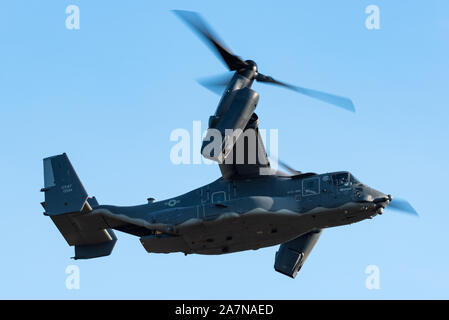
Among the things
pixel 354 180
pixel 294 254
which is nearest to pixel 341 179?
pixel 354 180

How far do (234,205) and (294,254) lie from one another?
474 cm

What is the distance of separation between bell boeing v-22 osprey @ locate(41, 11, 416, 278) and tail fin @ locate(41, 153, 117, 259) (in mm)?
41

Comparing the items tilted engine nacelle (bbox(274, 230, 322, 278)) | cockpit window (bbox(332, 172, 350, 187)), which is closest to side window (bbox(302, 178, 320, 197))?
cockpit window (bbox(332, 172, 350, 187))

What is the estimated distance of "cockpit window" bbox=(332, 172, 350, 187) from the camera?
31.7m

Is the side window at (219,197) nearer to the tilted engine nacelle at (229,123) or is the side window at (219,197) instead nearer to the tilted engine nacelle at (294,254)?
the tilted engine nacelle at (229,123)

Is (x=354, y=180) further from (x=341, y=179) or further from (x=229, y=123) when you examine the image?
(x=229, y=123)

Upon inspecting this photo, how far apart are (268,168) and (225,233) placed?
3.36 metres

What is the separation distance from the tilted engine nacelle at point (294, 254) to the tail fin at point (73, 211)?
7.19m

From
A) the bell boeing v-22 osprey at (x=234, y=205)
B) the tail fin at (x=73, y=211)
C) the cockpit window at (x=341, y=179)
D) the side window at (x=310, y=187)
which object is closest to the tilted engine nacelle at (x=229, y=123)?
the bell boeing v-22 osprey at (x=234, y=205)

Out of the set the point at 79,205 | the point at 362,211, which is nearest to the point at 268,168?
the point at 362,211

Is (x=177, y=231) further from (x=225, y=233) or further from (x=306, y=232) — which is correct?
(x=306, y=232)

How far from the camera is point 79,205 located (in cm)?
3388

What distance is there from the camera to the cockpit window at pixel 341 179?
3169cm

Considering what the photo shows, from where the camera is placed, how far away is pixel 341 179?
104 ft
